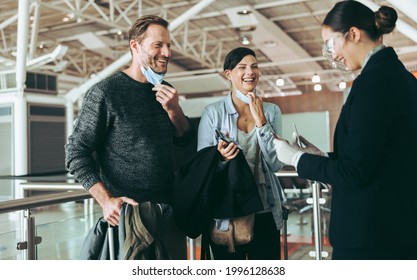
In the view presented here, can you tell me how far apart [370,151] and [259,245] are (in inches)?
27.5

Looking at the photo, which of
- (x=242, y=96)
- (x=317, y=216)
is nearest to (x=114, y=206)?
(x=242, y=96)

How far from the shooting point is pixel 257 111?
1.61 m

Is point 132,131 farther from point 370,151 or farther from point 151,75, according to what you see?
point 370,151

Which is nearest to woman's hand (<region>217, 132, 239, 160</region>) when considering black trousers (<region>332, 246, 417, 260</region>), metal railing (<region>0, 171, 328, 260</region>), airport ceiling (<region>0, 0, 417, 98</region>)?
black trousers (<region>332, 246, 417, 260</region>)

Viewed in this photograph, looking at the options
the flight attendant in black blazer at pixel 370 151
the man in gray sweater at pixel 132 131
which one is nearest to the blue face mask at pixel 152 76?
the man in gray sweater at pixel 132 131

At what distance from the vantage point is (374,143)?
42.7 inches

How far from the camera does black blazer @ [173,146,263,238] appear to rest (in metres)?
1.54

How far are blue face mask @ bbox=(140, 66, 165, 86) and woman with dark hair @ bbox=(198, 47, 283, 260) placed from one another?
28 centimetres

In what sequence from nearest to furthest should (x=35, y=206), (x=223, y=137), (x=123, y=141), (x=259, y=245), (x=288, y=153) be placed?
1. (x=288, y=153)
2. (x=123, y=141)
3. (x=223, y=137)
4. (x=259, y=245)
5. (x=35, y=206)

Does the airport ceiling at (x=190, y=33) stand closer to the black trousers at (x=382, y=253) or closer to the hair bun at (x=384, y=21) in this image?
the hair bun at (x=384, y=21)

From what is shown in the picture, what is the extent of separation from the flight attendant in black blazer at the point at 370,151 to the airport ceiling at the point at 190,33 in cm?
575

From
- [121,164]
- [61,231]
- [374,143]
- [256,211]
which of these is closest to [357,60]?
[374,143]

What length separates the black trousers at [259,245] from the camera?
1646 mm

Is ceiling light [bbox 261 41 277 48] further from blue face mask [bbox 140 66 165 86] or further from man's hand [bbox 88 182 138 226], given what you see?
man's hand [bbox 88 182 138 226]
